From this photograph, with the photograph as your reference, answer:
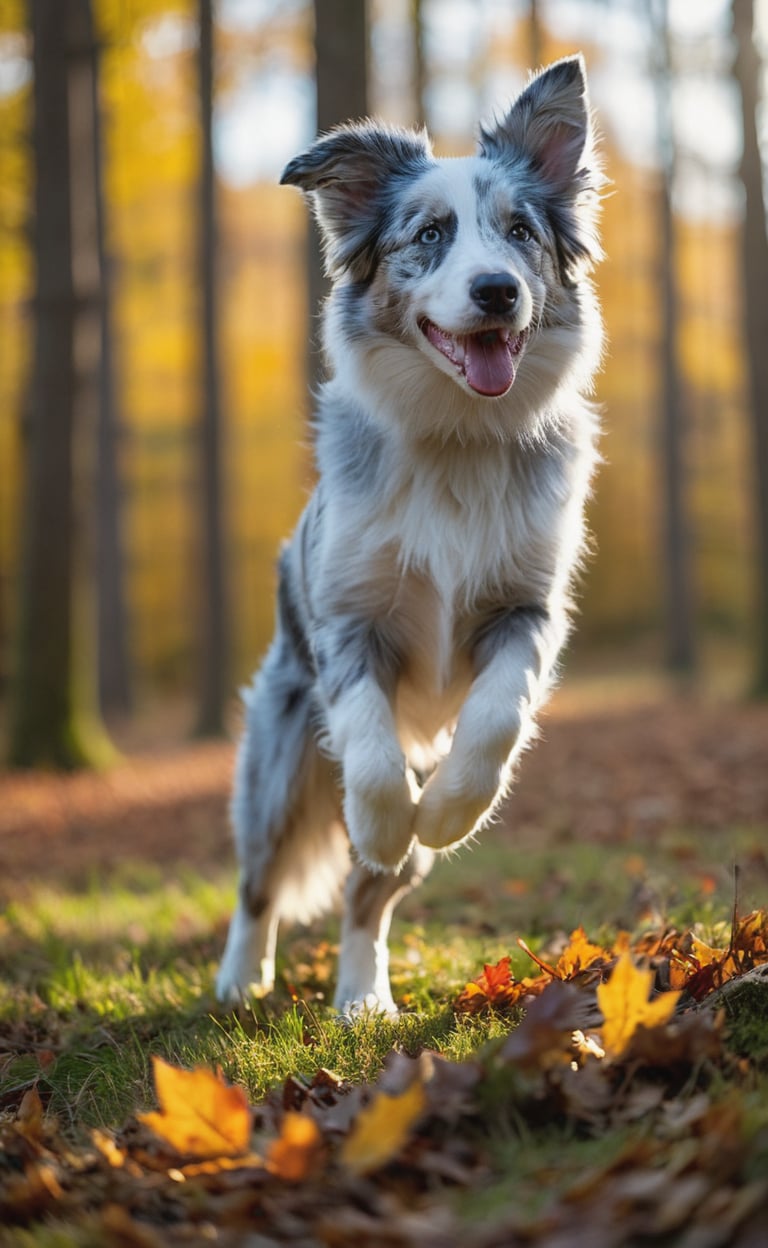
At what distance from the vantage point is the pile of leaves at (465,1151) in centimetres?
221

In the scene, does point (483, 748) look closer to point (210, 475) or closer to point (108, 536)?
point (210, 475)

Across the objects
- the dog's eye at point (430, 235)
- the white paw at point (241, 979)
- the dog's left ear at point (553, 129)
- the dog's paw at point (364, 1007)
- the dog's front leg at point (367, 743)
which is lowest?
the white paw at point (241, 979)

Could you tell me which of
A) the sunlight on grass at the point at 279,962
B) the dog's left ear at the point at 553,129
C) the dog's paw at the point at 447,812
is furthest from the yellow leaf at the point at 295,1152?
the dog's left ear at the point at 553,129

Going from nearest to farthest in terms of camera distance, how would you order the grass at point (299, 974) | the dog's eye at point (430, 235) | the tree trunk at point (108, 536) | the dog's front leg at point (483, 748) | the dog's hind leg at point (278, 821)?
the grass at point (299, 974) < the dog's front leg at point (483, 748) < the dog's eye at point (430, 235) < the dog's hind leg at point (278, 821) < the tree trunk at point (108, 536)

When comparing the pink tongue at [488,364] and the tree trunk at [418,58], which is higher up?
the tree trunk at [418,58]

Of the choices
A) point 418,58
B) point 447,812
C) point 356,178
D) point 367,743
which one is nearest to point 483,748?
point 447,812

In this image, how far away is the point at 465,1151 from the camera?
255 centimetres

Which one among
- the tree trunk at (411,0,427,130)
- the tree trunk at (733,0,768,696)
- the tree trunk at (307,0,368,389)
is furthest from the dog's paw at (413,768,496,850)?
the tree trunk at (411,0,427,130)

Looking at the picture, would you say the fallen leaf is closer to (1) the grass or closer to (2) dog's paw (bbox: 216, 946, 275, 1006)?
(1) the grass

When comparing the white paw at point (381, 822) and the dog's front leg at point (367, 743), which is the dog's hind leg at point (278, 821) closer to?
the dog's front leg at point (367, 743)

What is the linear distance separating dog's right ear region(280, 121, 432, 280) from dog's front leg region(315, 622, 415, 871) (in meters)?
1.41

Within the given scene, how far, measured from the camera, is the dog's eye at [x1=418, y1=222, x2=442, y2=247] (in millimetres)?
4273

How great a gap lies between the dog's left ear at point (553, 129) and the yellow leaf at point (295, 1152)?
3.53 m

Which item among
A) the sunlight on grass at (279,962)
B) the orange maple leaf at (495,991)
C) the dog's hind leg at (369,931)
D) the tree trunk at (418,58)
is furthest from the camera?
the tree trunk at (418,58)
